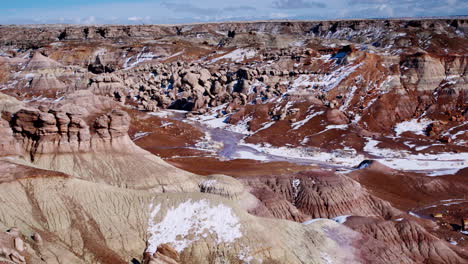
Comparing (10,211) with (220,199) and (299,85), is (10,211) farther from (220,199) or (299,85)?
(299,85)

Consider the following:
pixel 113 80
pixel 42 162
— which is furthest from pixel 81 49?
pixel 42 162

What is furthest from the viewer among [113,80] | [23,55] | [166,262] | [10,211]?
[23,55]

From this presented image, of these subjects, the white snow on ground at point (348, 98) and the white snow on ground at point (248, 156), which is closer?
the white snow on ground at point (248, 156)

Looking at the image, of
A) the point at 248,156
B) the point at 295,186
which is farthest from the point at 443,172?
the point at 248,156

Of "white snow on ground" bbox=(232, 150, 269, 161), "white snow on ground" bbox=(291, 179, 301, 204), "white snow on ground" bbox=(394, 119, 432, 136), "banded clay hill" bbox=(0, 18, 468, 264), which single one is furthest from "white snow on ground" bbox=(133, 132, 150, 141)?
"white snow on ground" bbox=(394, 119, 432, 136)

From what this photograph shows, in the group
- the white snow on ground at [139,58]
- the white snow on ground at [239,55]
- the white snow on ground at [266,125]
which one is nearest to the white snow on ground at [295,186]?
the white snow on ground at [266,125]

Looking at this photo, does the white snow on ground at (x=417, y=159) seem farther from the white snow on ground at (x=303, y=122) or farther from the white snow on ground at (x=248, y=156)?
the white snow on ground at (x=248, y=156)
